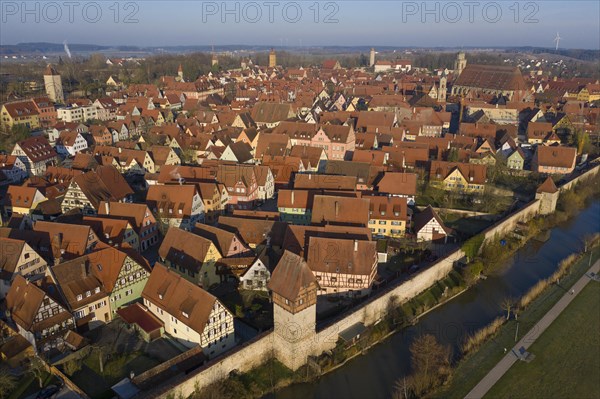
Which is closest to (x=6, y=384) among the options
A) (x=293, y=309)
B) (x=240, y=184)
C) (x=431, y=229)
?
(x=293, y=309)

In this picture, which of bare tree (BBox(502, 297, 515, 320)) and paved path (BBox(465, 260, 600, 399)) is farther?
bare tree (BBox(502, 297, 515, 320))

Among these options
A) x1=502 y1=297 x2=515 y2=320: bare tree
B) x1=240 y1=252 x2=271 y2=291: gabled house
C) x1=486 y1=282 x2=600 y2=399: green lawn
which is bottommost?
x1=486 y1=282 x2=600 y2=399: green lawn

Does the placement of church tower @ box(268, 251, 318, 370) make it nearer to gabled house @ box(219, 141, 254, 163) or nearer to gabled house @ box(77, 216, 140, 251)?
gabled house @ box(77, 216, 140, 251)

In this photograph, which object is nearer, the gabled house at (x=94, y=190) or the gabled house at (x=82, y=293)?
the gabled house at (x=82, y=293)

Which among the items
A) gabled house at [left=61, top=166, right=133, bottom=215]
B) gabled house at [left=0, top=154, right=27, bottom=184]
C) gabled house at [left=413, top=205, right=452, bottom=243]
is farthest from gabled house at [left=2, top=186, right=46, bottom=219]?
gabled house at [left=413, top=205, right=452, bottom=243]

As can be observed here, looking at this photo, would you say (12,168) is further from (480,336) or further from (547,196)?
(547,196)

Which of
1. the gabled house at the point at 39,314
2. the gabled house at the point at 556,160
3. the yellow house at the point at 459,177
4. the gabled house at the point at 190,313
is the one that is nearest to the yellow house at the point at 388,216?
the yellow house at the point at 459,177

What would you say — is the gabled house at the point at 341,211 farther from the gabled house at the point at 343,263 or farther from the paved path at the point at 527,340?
the paved path at the point at 527,340
